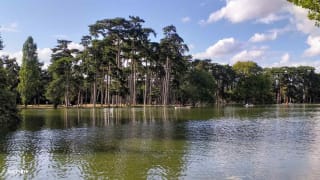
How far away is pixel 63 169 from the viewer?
19031 mm

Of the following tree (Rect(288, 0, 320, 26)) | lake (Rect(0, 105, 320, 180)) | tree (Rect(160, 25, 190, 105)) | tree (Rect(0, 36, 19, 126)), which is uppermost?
tree (Rect(160, 25, 190, 105))

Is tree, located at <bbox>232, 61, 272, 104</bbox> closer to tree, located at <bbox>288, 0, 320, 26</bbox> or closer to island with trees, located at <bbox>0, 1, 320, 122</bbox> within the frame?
island with trees, located at <bbox>0, 1, 320, 122</bbox>

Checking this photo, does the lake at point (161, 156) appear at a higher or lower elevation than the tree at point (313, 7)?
lower

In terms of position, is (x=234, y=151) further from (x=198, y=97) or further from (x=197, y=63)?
(x=197, y=63)

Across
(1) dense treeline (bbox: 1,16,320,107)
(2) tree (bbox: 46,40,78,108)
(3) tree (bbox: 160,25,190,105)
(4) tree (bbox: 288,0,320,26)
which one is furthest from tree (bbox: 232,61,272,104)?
(4) tree (bbox: 288,0,320,26)

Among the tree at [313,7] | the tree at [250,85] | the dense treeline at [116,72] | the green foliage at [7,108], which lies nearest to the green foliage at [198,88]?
the dense treeline at [116,72]

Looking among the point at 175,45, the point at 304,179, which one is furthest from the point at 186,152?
the point at 175,45

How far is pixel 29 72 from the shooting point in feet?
329

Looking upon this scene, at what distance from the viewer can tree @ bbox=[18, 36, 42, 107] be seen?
9962 centimetres

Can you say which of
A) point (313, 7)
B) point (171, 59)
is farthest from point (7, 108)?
point (171, 59)

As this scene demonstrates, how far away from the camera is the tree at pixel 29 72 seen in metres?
99.6

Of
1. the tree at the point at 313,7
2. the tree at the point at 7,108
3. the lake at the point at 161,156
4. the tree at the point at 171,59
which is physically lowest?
the lake at the point at 161,156

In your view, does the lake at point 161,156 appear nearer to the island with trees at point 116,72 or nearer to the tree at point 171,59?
the island with trees at point 116,72

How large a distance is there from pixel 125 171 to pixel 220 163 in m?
4.70
